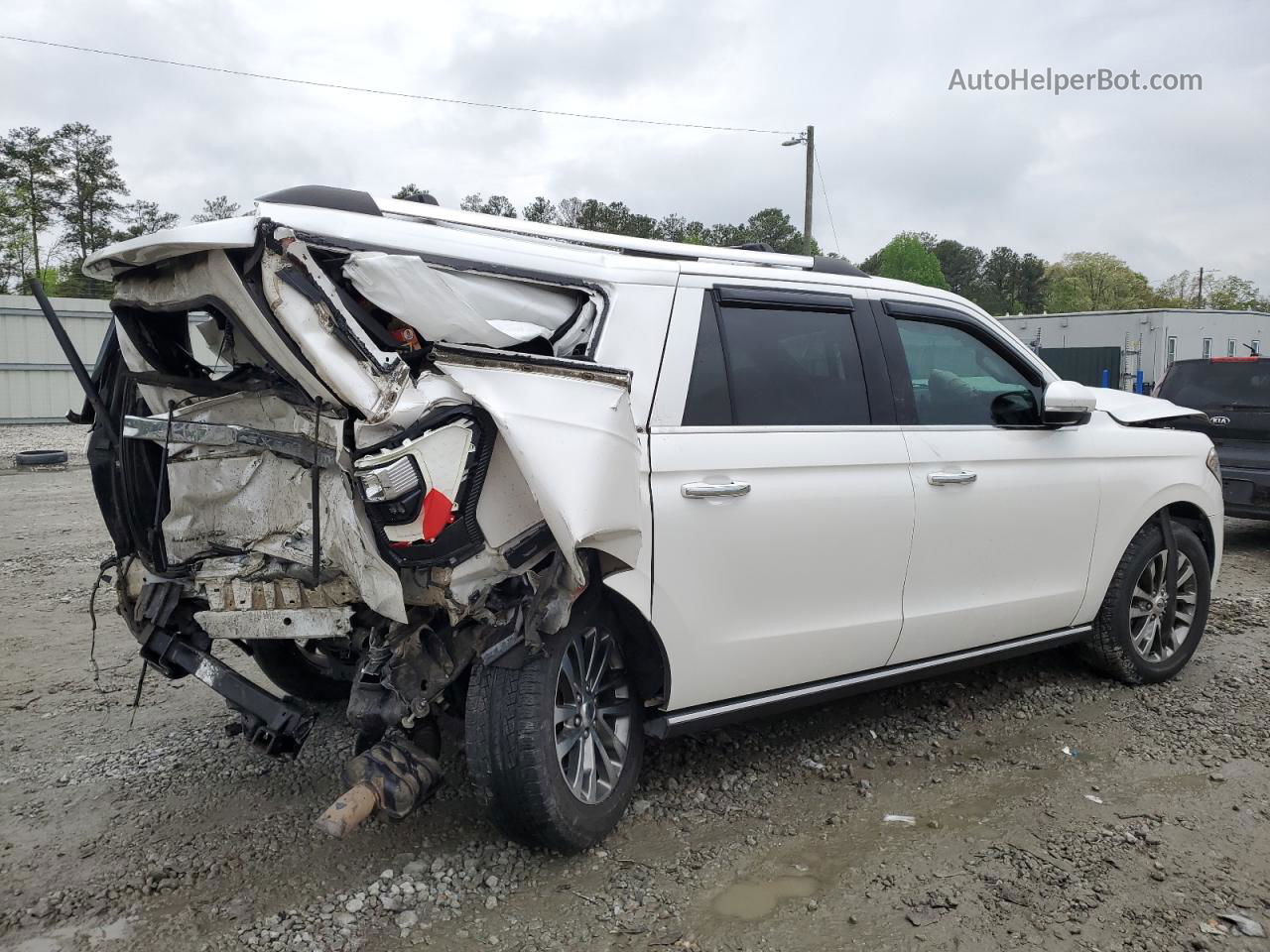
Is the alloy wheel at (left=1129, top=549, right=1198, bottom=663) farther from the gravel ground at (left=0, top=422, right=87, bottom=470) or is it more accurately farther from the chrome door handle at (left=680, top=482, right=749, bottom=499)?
the gravel ground at (left=0, top=422, right=87, bottom=470)

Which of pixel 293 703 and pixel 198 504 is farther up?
pixel 198 504

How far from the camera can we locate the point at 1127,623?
474 cm

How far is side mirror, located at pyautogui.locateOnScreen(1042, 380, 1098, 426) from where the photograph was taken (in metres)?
4.18

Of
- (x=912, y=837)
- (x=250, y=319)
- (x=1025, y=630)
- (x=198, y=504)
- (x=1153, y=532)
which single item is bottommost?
(x=912, y=837)

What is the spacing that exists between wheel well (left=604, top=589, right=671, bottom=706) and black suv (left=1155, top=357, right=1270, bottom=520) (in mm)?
6868

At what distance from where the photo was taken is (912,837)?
337 centimetres

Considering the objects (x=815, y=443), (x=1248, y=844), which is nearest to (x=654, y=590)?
(x=815, y=443)

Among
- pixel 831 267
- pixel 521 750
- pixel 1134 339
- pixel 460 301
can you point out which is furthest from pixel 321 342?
pixel 1134 339

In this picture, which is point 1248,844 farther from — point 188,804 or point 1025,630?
point 188,804

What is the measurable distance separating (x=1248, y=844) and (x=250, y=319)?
3674 mm

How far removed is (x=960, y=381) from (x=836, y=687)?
147cm

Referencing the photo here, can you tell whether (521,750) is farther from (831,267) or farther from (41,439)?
(41,439)

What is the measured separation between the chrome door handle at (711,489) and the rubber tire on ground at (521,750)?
622mm

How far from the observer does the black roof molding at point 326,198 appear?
302 centimetres
